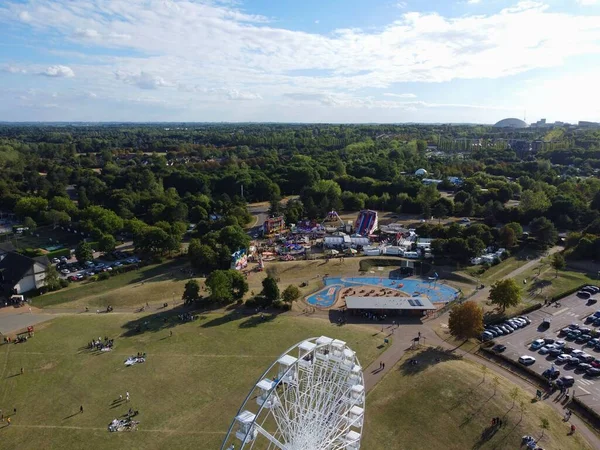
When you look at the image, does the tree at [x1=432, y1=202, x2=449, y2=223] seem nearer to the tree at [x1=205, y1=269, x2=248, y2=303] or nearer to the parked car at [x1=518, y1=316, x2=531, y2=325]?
the parked car at [x1=518, y1=316, x2=531, y2=325]

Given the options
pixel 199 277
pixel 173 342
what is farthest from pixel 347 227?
pixel 173 342

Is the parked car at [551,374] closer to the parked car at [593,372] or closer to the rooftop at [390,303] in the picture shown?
the parked car at [593,372]

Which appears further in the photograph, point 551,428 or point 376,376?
point 376,376

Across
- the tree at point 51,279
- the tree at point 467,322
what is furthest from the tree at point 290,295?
the tree at point 51,279

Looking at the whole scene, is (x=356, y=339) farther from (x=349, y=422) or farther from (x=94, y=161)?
(x=94, y=161)

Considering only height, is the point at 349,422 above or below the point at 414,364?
above

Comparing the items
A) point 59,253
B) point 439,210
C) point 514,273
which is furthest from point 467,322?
point 59,253

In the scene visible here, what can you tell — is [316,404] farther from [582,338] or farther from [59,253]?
[59,253]

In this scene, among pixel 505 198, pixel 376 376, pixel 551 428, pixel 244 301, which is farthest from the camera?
pixel 505 198
